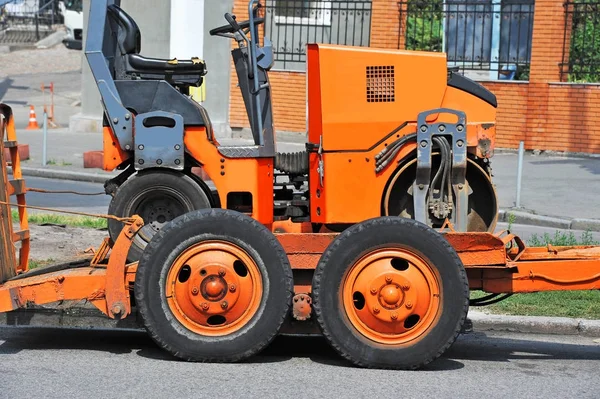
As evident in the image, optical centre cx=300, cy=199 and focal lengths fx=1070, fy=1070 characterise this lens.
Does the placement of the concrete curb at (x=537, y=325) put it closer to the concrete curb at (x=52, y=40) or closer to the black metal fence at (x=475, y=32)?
the black metal fence at (x=475, y=32)

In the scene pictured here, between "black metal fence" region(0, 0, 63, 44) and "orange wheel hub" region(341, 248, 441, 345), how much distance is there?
32.5m

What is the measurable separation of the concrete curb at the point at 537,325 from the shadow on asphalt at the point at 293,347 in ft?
0.62

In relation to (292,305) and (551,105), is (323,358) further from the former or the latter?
(551,105)

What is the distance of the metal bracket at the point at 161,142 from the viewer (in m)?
7.00

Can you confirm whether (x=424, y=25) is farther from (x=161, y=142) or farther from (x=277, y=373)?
(x=277, y=373)

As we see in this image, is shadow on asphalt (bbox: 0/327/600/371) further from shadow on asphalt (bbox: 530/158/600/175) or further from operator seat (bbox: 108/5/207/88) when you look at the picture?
shadow on asphalt (bbox: 530/158/600/175)

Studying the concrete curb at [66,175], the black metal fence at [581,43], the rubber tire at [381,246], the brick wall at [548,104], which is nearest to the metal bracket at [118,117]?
the rubber tire at [381,246]

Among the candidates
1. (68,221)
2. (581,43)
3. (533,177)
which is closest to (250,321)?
(68,221)

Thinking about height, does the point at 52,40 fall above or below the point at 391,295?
above

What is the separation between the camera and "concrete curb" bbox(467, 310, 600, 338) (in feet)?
25.7

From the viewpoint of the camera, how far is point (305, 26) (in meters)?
21.3

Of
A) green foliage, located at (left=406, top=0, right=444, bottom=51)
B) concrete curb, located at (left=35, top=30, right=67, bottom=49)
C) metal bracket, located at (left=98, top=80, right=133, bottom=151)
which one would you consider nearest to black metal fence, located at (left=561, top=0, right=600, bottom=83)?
green foliage, located at (left=406, top=0, right=444, bottom=51)

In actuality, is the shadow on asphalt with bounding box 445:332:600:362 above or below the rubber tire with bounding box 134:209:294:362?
below

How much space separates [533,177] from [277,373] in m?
11.6
